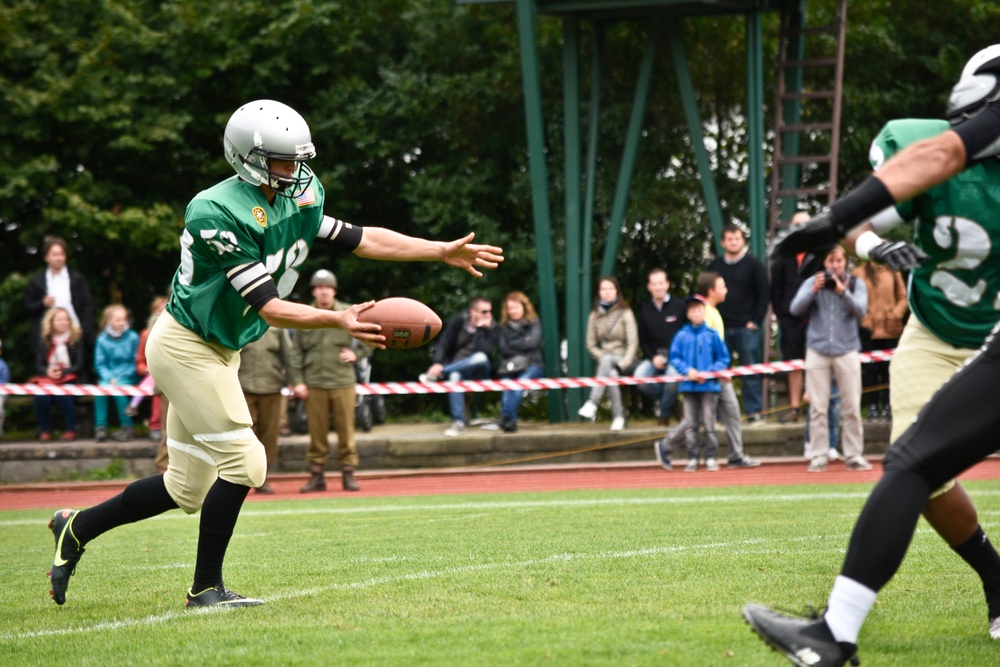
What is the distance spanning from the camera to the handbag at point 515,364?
14.4 meters

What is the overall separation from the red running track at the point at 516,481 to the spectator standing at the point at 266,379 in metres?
0.58

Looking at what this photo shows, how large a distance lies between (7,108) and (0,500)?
6559 millimetres

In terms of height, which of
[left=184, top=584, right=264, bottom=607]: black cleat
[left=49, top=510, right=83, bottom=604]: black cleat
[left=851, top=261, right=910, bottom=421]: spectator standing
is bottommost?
[left=184, top=584, right=264, bottom=607]: black cleat

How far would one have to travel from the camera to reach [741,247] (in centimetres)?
1360

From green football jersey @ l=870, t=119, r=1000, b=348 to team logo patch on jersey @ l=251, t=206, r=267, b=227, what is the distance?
250 cm

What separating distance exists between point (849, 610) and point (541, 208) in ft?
40.0

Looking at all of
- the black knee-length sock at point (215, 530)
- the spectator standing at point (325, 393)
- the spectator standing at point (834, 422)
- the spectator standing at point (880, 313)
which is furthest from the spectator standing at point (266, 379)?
the black knee-length sock at point (215, 530)

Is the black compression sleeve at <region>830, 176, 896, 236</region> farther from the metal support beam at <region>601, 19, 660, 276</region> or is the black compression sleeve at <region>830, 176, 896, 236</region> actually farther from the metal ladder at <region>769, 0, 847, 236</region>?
the metal support beam at <region>601, 19, 660, 276</region>

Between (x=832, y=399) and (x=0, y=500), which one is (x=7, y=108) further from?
(x=832, y=399)

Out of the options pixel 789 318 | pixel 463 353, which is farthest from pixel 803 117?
pixel 463 353

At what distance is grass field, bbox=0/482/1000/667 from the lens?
4426 mm

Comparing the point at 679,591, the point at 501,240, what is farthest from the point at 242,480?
the point at 501,240

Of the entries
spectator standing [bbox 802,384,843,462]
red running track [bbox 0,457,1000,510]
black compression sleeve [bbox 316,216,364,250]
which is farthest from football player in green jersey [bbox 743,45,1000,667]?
spectator standing [bbox 802,384,843,462]

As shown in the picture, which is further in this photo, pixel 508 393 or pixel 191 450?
pixel 508 393
